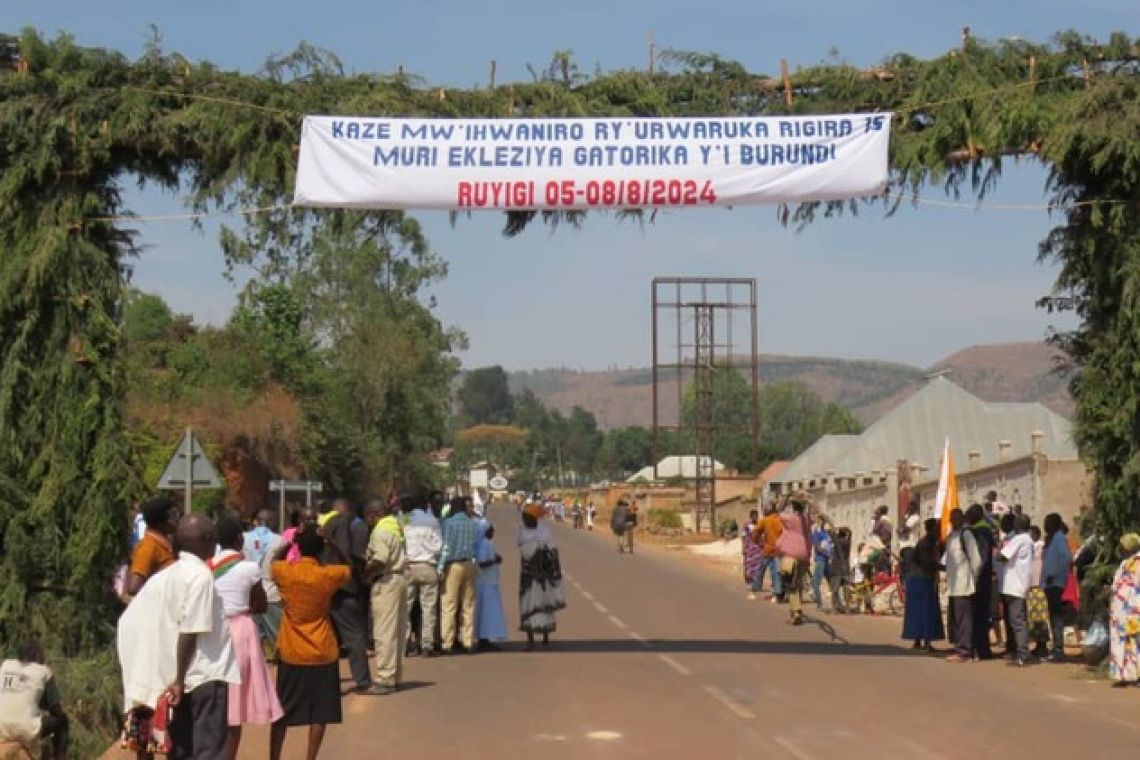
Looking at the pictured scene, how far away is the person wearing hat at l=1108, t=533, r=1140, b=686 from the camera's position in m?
17.0

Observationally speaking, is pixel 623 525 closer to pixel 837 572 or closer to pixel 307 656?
pixel 837 572

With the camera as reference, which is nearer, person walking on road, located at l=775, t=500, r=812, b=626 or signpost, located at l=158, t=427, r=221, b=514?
signpost, located at l=158, t=427, r=221, b=514

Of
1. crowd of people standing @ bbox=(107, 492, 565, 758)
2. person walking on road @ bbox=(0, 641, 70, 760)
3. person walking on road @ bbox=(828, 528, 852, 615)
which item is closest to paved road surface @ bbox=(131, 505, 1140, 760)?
crowd of people standing @ bbox=(107, 492, 565, 758)

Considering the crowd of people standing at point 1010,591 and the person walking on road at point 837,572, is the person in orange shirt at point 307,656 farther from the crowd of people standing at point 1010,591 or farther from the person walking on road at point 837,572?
the person walking on road at point 837,572

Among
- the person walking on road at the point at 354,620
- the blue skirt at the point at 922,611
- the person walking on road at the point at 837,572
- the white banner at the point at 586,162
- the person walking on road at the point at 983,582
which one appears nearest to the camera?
the person walking on road at the point at 354,620

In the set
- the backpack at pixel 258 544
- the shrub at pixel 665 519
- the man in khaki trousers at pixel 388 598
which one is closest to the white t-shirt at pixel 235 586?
the man in khaki trousers at pixel 388 598

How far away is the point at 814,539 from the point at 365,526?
12243 mm

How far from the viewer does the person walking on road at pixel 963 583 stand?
1989 cm

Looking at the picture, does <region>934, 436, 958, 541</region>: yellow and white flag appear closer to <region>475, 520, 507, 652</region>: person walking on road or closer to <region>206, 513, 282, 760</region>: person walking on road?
<region>475, 520, 507, 652</region>: person walking on road

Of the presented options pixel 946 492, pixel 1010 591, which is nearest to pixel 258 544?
pixel 1010 591

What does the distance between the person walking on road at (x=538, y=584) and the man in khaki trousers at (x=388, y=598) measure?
162 inches

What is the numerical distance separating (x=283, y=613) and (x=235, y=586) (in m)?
0.83

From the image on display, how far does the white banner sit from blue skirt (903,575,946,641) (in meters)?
5.78

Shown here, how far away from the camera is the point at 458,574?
2002 cm
